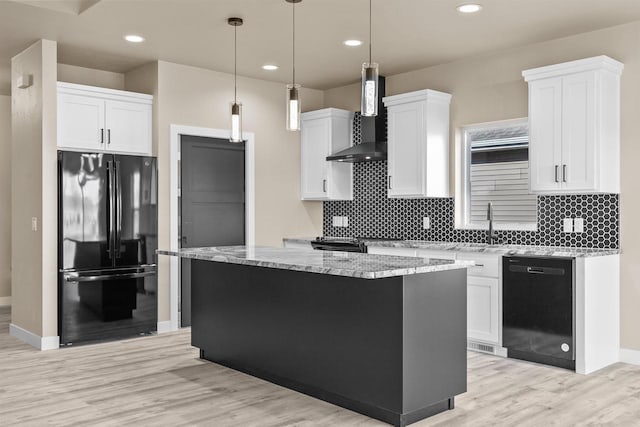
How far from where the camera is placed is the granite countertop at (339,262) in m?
2.94

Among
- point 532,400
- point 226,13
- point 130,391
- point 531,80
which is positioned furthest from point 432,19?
point 130,391

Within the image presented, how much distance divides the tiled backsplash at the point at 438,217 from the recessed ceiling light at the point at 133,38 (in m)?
2.75

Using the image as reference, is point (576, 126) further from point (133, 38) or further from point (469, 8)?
point (133, 38)

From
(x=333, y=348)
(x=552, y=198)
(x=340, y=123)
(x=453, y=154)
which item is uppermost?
(x=340, y=123)

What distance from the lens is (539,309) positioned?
4.46m

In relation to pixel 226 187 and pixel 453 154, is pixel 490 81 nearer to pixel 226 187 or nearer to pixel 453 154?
pixel 453 154

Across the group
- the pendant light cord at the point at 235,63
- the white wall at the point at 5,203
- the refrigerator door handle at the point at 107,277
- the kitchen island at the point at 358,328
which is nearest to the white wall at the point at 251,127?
the pendant light cord at the point at 235,63

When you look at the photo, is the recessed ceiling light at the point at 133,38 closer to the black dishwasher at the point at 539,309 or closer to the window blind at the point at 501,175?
the window blind at the point at 501,175

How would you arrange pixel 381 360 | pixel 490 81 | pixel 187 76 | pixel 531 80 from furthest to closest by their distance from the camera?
1. pixel 187 76
2. pixel 490 81
3. pixel 531 80
4. pixel 381 360

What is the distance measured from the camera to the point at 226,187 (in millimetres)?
6348

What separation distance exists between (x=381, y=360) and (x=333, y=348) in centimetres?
40

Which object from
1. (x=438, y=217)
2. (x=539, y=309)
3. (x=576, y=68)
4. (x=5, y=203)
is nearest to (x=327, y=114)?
(x=438, y=217)

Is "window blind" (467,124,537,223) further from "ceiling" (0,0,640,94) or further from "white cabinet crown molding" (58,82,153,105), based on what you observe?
"white cabinet crown molding" (58,82,153,105)

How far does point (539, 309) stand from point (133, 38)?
3.98 meters
